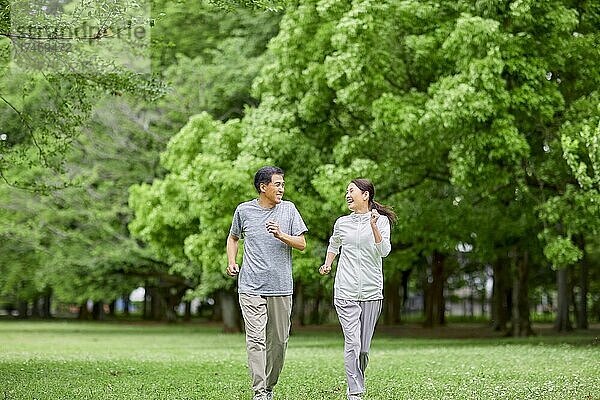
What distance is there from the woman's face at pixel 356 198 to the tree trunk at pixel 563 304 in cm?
3089

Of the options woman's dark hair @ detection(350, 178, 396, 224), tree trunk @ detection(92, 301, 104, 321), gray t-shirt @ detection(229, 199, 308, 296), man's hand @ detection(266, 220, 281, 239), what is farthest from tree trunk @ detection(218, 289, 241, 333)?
man's hand @ detection(266, 220, 281, 239)

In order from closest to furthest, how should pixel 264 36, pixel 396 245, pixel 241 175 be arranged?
1. pixel 241 175
2. pixel 396 245
3. pixel 264 36

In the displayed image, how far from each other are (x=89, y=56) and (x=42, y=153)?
1.70m

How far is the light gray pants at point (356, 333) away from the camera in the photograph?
32.9 ft

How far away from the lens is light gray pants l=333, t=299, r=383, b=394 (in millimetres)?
10016

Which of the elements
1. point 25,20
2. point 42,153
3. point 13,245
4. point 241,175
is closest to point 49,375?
point 42,153

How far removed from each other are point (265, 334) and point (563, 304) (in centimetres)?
3229

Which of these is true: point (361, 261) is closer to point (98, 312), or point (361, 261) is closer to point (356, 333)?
point (356, 333)

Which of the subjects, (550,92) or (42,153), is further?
(550,92)

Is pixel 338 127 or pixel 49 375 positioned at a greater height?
pixel 338 127

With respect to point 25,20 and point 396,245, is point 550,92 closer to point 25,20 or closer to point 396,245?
point 396,245

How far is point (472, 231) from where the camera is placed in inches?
1119

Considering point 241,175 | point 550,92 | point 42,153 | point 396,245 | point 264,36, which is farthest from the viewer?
point 264,36

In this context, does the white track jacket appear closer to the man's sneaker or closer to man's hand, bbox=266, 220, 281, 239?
man's hand, bbox=266, 220, 281, 239
